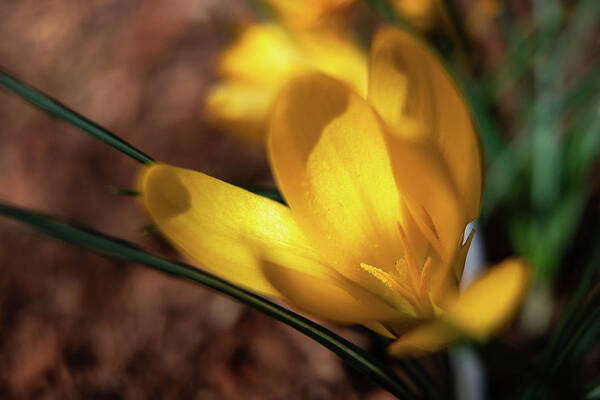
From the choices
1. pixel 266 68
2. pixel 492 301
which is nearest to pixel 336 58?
pixel 266 68

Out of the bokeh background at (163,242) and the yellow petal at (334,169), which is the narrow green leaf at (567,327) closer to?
the yellow petal at (334,169)

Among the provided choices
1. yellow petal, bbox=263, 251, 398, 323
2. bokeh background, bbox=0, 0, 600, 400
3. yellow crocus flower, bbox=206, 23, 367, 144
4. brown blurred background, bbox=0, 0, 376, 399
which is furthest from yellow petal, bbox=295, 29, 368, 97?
yellow petal, bbox=263, 251, 398, 323

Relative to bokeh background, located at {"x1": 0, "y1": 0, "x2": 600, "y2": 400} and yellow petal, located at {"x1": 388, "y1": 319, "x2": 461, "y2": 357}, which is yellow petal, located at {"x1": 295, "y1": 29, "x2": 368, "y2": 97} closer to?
bokeh background, located at {"x1": 0, "y1": 0, "x2": 600, "y2": 400}

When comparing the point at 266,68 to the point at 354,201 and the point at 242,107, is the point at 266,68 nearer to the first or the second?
the point at 242,107

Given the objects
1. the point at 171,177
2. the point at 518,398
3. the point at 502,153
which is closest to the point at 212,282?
→ the point at 171,177

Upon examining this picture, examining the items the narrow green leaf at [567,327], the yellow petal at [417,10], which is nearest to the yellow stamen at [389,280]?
the narrow green leaf at [567,327]

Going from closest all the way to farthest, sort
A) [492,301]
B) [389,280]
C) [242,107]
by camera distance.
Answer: [492,301], [389,280], [242,107]

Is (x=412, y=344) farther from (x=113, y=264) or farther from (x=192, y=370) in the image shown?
(x=113, y=264)
